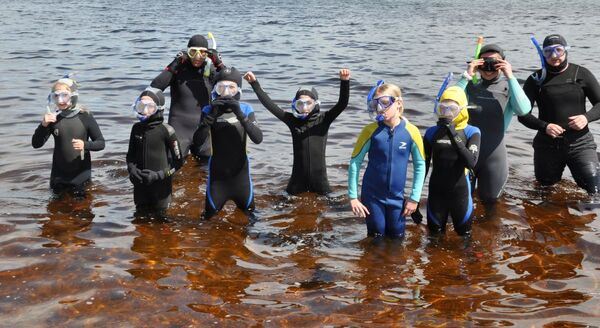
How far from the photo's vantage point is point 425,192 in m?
8.68

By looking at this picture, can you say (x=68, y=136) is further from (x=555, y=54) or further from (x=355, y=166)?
(x=555, y=54)

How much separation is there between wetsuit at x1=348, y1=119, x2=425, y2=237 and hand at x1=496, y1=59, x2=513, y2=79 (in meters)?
1.34

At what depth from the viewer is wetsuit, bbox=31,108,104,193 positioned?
24.5ft

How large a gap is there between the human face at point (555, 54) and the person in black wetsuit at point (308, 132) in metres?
2.60

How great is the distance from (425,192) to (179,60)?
3959 mm

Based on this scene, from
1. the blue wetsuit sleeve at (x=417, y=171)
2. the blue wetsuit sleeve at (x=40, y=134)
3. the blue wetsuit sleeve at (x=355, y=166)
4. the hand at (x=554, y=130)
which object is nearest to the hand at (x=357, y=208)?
the blue wetsuit sleeve at (x=355, y=166)

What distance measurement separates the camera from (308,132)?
25.8 feet

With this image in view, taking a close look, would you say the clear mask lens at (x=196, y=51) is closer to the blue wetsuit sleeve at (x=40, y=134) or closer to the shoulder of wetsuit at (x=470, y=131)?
the blue wetsuit sleeve at (x=40, y=134)

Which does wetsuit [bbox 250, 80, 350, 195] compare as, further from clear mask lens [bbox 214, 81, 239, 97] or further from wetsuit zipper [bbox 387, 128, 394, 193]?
wetsuit zipper [bbox 387, 128, 394, 193]

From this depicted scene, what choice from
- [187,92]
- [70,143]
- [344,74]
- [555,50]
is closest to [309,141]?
[344,74]

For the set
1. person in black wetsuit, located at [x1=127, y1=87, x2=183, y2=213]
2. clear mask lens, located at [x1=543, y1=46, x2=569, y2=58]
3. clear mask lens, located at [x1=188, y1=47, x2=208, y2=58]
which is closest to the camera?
person in black wetsuit, located at [x1=127, y1=87, x2=183, y2=213]

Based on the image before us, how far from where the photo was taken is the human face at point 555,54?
7.46 metres

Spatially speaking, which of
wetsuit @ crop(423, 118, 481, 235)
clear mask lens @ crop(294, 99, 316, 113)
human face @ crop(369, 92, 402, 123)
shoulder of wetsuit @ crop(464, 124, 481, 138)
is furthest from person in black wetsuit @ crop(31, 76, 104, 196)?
shoulder of wetsuit @ crop(464, 124, 481, 138)

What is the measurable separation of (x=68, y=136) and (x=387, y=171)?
387 cm
